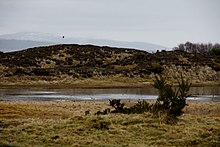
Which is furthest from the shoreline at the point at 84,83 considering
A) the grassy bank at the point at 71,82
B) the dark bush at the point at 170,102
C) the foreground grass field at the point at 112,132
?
the foreground grass field at the point at 112,132

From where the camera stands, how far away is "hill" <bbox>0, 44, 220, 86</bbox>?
62.8 m

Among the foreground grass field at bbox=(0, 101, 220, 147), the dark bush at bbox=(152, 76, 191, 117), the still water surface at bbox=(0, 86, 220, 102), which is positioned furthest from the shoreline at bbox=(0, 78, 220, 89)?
the foreground grass field at bbox=(0, 101, 220, 147)

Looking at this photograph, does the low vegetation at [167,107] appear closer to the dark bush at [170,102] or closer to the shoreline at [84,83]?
the dark bush at [170,102]

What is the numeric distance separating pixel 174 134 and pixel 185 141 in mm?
1007

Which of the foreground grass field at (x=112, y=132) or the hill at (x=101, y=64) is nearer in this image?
the foreground grass field at (x=112, y=132)

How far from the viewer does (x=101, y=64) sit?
247 ft

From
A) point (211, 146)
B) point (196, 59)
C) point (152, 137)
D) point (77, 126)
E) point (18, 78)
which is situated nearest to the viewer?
point (211, 146)

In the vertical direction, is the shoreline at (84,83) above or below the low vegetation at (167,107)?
above

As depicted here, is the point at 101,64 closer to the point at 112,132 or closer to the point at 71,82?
the point at 71,82

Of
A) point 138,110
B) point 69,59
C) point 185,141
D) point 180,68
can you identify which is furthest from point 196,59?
point 185,141

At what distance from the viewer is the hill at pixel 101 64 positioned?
62.8m

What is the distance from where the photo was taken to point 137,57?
78.7m

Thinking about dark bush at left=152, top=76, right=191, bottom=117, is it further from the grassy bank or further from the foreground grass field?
the grassy bank

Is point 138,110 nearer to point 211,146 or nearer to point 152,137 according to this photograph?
point 152,137
